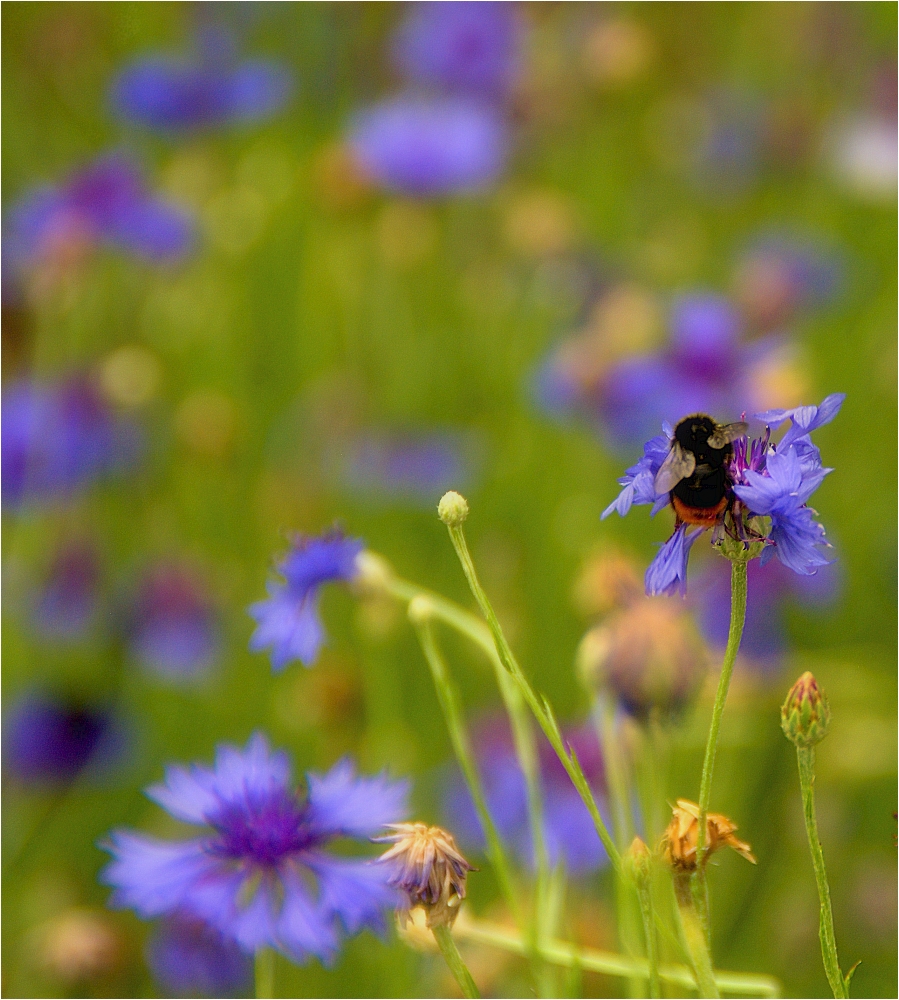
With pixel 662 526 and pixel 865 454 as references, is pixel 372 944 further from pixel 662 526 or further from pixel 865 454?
pixel 865 454

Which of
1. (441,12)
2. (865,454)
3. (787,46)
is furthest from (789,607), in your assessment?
(787,46)

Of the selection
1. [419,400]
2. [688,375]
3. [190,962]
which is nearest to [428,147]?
[419,400]

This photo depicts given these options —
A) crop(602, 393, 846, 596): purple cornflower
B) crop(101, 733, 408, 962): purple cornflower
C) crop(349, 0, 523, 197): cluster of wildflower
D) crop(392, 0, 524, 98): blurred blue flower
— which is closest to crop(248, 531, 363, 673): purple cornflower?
crop(101, 733, 408, 962): purple cornflower

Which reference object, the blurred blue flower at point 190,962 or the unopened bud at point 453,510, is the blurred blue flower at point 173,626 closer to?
the blurred blue flower at point 190,962

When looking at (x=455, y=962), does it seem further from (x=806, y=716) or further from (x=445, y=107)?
(x=445, y=107)

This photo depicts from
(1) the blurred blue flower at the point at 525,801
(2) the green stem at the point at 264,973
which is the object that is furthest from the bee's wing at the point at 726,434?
(1) the blurred blue flower at the point at 525,801
